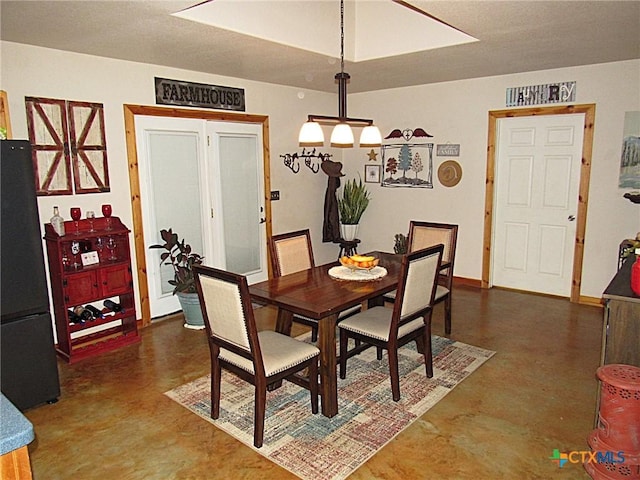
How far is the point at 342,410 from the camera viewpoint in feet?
9.93

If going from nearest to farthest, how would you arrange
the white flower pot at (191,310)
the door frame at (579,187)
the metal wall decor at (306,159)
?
the white flower pot at (191,310), the door frame at (579,187), the metal wall decor at (306,159)

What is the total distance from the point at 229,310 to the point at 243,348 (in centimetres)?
23

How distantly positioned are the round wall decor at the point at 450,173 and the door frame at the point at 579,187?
1.20 feet

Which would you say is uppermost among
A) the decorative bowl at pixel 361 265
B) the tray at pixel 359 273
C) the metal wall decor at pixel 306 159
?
the metal wall decor at pixel 306 159

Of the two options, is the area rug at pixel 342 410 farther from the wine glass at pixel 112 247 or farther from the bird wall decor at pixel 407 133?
the bird wall decor at pixel 407 133

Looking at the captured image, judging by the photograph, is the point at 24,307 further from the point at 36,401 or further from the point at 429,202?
the point at 429,202

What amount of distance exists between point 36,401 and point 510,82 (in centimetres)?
528

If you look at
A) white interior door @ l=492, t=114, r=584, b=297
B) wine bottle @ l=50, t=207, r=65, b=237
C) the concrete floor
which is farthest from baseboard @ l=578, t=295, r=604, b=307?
wine bottle @ l=50, t=207, r=65, b=237

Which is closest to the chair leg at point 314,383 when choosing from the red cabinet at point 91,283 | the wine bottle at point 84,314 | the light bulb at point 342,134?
the light bulb at point 342,134

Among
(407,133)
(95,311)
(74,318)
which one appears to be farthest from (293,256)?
(407,133)

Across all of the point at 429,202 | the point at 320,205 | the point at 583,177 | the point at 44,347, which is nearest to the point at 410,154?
the point at 429,202

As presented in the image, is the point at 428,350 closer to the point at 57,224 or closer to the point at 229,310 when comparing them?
the point at 229,310

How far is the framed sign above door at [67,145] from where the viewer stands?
12.1 ft

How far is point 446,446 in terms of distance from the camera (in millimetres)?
2641
